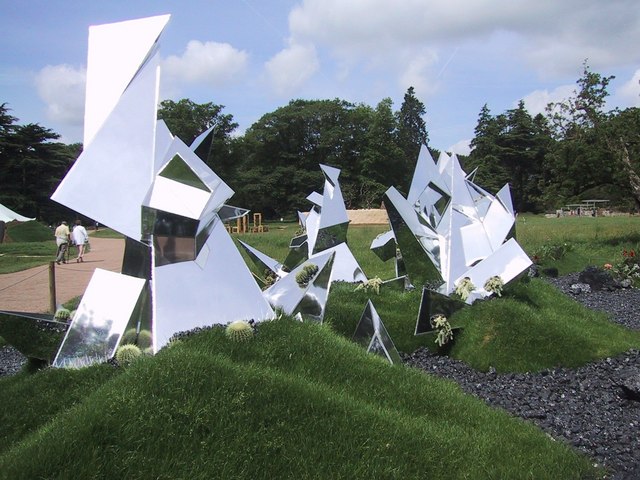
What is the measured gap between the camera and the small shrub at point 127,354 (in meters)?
5.10

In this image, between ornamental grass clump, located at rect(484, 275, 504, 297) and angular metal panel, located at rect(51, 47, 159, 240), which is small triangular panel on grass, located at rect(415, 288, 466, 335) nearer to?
ornamental grass clump, located at rect(484, 275, 504, 297)

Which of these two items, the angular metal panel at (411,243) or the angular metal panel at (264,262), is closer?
the angular metal panel at (411,243)

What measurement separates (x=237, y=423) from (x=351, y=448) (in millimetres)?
788

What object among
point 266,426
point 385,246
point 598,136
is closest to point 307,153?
point 598,136

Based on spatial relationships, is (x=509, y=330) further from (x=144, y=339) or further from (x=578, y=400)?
(x=144, y=339)

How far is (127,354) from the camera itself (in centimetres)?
515

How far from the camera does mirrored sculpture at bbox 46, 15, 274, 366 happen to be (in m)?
5.43

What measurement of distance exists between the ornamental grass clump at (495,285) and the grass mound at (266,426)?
10.1ft

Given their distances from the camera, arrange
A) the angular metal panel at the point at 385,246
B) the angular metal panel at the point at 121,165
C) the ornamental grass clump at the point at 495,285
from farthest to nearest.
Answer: the angular metal panel at the point at 385,246 < the ornamental grass clump at the point at 495,285 < the angular metal panel at the point at 121,165

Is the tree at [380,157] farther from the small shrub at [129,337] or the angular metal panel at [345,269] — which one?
the small shrub at [129,337]

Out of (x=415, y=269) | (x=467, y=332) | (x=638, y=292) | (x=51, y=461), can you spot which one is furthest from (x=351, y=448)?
(x=638, y=292)

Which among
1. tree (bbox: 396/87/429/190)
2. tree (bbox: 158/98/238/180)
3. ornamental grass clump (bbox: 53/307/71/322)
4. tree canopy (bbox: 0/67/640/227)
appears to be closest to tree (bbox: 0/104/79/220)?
tree canopy (bbox: 0/67/640/227)

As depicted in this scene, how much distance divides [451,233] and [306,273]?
10.6ft

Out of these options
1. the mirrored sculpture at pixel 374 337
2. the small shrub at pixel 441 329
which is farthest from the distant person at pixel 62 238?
the mirrored sculpture at pixel 374 337
